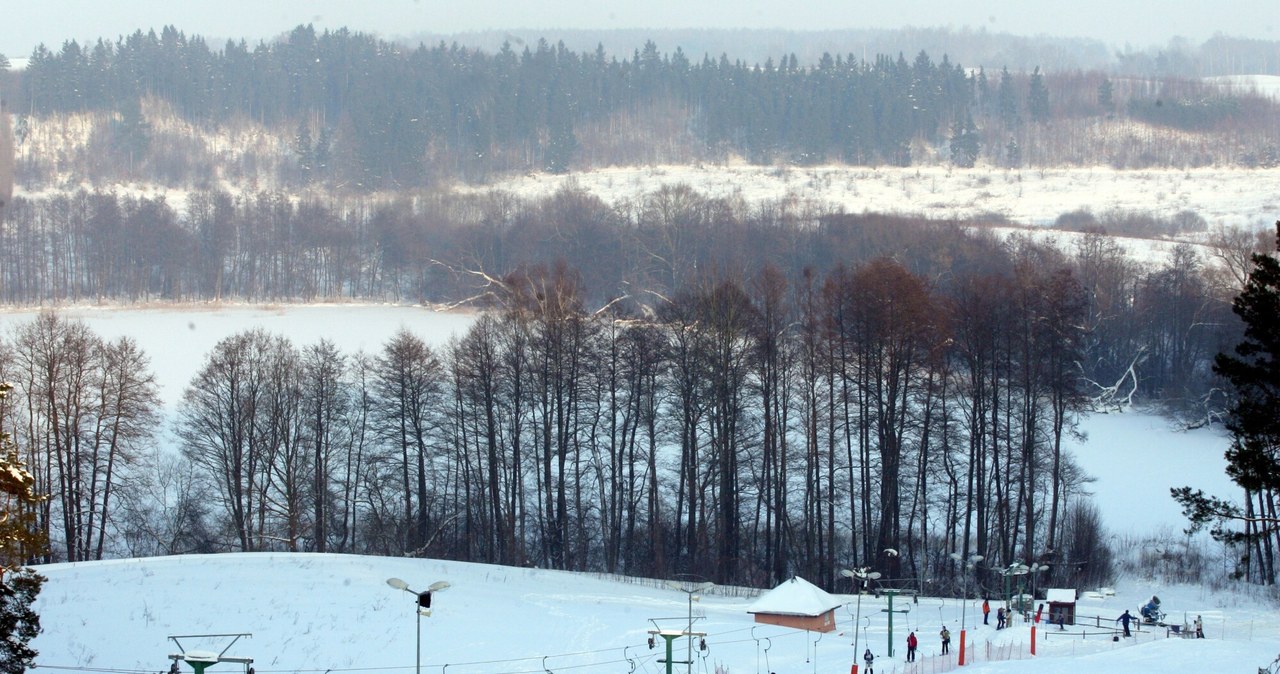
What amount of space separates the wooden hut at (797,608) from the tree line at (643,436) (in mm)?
7736

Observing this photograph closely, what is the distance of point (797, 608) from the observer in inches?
1276

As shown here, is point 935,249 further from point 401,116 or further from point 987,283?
point 401,116

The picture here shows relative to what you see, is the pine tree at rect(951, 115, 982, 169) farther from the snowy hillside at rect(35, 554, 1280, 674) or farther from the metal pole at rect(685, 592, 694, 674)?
the metal pole at rect(685, 592, 694, 674)

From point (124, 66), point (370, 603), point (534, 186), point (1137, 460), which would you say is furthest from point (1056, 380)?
point (124, 66)

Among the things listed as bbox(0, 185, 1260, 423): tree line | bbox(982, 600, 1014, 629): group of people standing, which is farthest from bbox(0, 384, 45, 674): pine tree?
bbox(0, 185, 1260, 423): tree line

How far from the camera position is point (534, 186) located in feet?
428

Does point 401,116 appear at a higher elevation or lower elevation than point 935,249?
higher

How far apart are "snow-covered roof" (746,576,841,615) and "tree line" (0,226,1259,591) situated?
25.3 ft

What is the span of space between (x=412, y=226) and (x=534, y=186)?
983 inches

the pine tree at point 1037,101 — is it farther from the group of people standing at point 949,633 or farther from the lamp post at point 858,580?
the group of people standing at point 949,633

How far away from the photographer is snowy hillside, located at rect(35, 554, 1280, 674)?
26.5 metres

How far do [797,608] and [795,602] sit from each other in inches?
8.6

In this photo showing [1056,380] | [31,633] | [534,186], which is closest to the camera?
[31,633]

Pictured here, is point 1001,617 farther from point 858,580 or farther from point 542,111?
point 542,111
